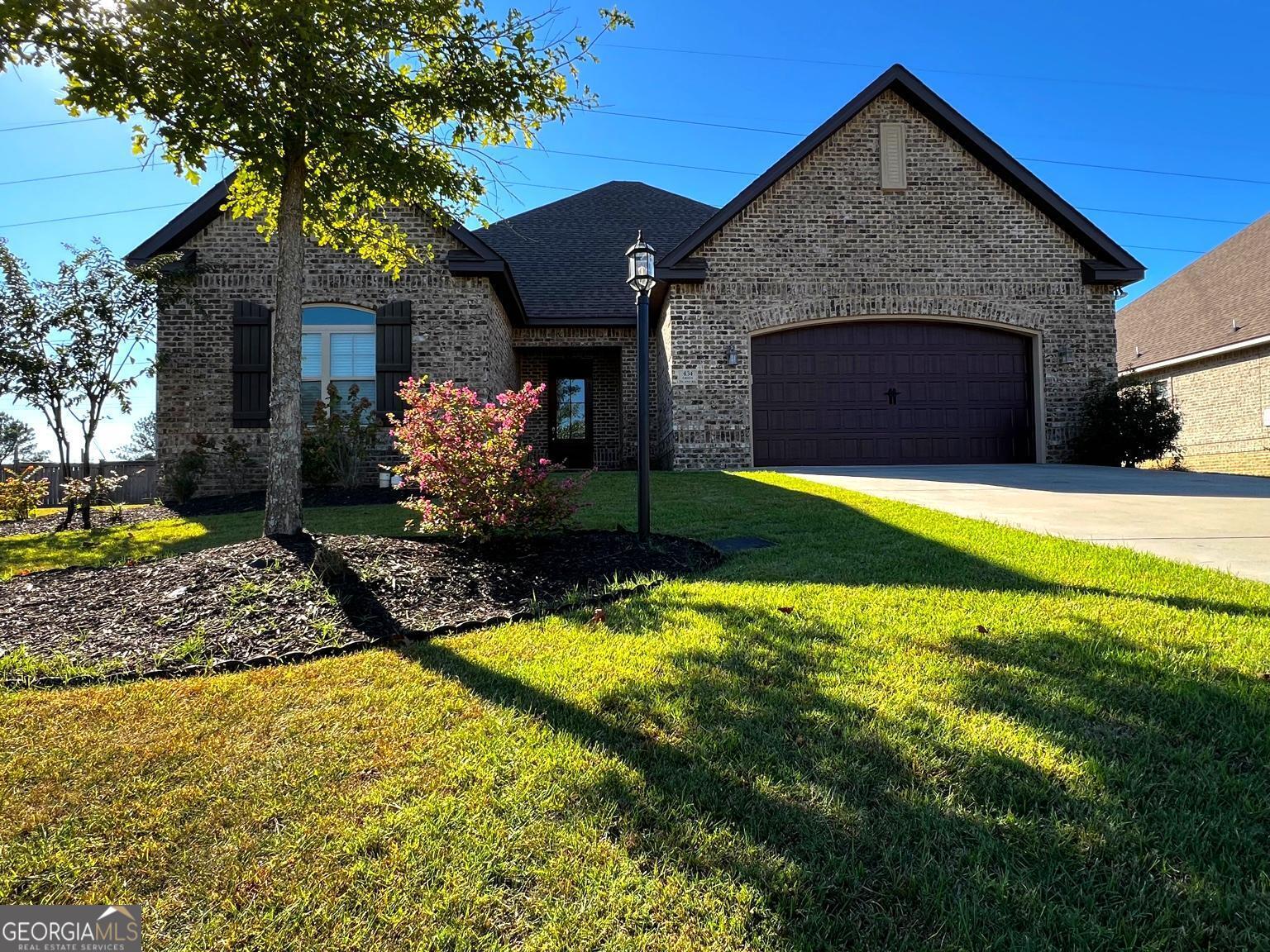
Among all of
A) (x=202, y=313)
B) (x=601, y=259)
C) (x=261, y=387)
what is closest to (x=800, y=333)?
(x=601, y=259)

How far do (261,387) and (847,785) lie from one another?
12256 mm

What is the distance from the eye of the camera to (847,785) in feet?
6.63

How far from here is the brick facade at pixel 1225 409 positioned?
15.9 meters

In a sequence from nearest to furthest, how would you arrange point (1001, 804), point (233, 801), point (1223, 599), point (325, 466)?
point (1001, 804) → point (233, 801) → point (1223, 599) → point (325, 466)

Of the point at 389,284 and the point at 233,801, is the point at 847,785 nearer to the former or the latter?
the point at 233,801

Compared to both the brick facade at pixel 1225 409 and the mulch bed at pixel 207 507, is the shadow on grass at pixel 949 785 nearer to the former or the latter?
the mulch bed at pixel 207 507

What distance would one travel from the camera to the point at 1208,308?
60.0 ft

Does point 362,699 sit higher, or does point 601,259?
point 601,259

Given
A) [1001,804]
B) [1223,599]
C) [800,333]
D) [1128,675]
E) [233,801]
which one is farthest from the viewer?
[800,333]

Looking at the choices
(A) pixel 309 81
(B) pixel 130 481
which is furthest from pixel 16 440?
(A) pixel 309 81

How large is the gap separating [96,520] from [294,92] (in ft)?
24.2

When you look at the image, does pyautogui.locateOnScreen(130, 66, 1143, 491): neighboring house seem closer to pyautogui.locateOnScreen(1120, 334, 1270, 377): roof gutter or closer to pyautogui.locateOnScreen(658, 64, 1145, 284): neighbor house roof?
pyautogui.locateOnScreen(658, 64, 1145, 284): neighbor house roof

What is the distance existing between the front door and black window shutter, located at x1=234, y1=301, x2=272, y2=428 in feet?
20.2

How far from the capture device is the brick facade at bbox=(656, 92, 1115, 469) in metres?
12.5
